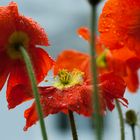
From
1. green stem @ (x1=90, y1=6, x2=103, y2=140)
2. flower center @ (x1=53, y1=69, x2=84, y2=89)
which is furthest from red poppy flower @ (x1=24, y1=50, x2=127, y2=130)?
green stem @ (x1=90, y1=6, x2=103, y2=140)

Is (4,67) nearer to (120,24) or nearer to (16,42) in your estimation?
(16,42)

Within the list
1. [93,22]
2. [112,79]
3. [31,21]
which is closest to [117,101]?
[112,79]

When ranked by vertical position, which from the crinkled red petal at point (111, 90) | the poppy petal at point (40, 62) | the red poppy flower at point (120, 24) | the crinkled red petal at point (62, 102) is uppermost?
the red poppy flower at point (120, 24)

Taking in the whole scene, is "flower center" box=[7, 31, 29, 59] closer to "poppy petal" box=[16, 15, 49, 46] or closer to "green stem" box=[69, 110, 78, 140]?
"poppy petal" box=[16, 15, 49, 46]

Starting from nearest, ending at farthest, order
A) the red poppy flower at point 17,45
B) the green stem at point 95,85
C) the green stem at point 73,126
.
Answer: the green stem at point 95,85 → the green stem at point 73,126 → the red poppy flower at point 17,45

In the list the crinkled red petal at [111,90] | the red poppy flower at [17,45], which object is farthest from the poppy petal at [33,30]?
the crinkled red petal at [111,90]

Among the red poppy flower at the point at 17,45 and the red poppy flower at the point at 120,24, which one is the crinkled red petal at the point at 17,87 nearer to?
the red poppy flower at the point at 17,45
